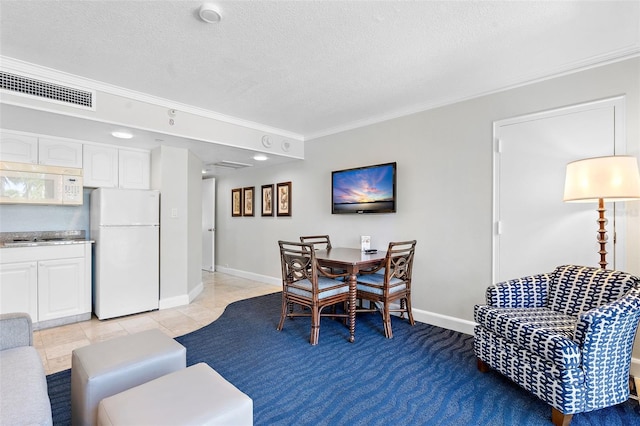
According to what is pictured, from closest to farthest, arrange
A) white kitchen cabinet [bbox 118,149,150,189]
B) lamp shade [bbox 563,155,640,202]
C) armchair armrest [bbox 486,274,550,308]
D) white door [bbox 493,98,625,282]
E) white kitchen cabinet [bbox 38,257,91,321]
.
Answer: lamp shade [bbox 563,155,640,202]
armchair armrest [bbox 486,274,550,308]
white door [bbox 493,98,625,282]
white kitchen cabinet [bbox 38,257,91,321]
white kitchen cabinet [bbox 118,149,150,189]

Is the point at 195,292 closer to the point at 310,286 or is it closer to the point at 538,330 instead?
the point at 310,286

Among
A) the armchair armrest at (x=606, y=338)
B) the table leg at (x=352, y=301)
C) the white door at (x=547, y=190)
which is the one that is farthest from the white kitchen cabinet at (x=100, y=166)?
the armchair armrest at (x=606, y=338)

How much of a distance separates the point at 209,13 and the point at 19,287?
3.33m

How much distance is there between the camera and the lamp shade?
77.9 inches

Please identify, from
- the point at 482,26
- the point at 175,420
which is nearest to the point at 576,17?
the point at 482,26

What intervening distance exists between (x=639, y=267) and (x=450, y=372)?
1.62 metres

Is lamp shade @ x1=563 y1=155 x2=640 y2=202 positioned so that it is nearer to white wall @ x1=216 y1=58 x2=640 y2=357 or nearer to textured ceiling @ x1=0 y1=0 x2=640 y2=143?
white wall @ x1=216 y1=58 x2=640 y2=357

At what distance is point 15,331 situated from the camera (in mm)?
1720

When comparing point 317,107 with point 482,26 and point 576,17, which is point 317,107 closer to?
point 482,26

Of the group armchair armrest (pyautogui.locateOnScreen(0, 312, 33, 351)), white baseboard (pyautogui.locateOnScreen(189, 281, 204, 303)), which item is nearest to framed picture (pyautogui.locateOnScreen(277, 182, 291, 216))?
white baseboard (pyautogui.locateOnScreen(189, 281, 204, 303))

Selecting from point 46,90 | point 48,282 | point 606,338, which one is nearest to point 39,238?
point 48,282

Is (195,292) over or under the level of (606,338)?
under

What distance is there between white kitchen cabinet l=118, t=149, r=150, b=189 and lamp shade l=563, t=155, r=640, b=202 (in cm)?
463

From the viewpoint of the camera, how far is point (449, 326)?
3273mm
